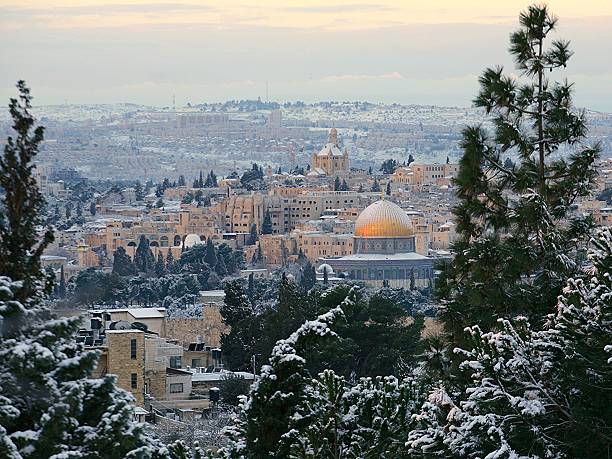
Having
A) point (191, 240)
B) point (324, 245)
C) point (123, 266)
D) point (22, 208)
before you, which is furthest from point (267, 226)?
point (22, 208)

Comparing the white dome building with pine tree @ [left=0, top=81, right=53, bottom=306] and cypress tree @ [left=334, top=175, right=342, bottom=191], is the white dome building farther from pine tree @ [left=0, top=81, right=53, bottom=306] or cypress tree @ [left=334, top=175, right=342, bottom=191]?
pine tree @ [left=0, top=81, right=53, bottom=306]

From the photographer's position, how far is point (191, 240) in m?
90.2

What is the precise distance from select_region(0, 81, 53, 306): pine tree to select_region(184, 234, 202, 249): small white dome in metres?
78.7

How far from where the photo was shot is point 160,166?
585ft

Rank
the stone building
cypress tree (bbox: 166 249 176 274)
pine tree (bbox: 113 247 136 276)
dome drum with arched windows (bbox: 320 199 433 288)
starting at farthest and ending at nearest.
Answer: the stone building < dome drum with arched windows (bbox: 320 199 433 288) < cypress tree (bbox: 166 249 176 274) < pine tree (bbox: 113 247 136 276)

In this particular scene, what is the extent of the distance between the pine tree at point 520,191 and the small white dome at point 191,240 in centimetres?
7375

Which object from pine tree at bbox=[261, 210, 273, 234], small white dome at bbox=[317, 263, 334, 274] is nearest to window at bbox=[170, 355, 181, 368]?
small white dome at bbox=[317, 263, 334, 274]

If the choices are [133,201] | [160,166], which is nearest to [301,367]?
[133,201]

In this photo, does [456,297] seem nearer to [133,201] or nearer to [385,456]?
[385,456]

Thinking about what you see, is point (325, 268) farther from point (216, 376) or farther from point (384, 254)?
point (216, 376)

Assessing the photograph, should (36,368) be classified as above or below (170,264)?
above

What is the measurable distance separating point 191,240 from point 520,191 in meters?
77.8

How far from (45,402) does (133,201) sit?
111712 millimetres

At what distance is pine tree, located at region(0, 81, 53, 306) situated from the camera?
764 centimetres
